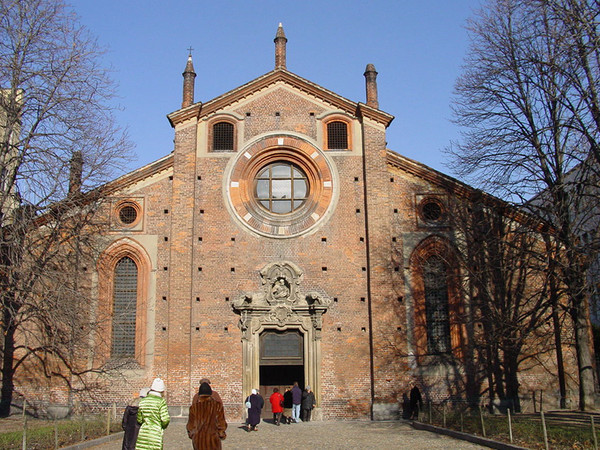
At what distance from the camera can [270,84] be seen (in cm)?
2369

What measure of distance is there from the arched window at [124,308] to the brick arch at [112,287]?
160 millimetres

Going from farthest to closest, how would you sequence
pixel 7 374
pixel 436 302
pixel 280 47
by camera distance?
pixel 280 47
pixel 436 302
pixel 7 374

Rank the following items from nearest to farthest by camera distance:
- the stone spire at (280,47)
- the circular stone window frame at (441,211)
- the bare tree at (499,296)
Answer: the bare tree at (499,296)
the circular stone window frame at (441,211)
the stone spire at (280,47)

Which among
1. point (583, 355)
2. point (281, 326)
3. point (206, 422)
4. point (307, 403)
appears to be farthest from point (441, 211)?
point (206, 422)

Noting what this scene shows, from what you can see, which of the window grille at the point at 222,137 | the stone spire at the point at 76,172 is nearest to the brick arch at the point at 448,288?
the window grille at the point at 222,137

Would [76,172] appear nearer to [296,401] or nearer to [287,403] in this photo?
[296,401]

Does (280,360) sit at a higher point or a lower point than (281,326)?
lower

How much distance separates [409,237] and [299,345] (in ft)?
17.9

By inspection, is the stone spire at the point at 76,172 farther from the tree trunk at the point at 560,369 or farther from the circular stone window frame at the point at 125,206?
the tree trunk at the point at 560,369

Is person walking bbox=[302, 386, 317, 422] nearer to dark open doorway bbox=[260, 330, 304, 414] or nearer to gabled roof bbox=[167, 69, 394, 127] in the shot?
dark open doorway bbox=[260, 330, 304, 414]

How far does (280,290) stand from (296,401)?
12.4 feet

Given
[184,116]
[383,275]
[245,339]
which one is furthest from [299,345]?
[184,116]

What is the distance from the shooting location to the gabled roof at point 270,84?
23.0 m

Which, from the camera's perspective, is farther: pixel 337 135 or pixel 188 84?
pixel 188 84
